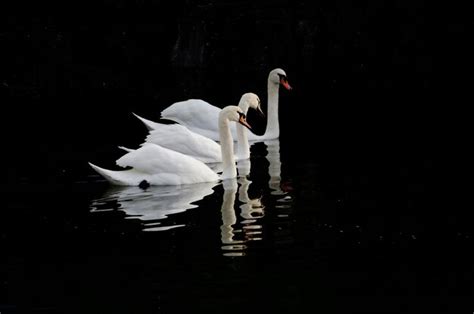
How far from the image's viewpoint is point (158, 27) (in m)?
41.0

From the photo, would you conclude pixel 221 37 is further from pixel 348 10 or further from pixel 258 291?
pixel 258 291

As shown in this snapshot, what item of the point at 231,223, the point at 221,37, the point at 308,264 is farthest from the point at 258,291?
the point at 221,37

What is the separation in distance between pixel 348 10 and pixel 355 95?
30.7 feet

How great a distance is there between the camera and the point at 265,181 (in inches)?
694

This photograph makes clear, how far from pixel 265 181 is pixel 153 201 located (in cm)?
259

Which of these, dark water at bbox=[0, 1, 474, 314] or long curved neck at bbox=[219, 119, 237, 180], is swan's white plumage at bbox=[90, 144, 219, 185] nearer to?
dark water at bbox=[0, 1, 474, 314]

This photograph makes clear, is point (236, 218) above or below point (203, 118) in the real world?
below

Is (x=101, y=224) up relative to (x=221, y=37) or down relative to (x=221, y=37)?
down

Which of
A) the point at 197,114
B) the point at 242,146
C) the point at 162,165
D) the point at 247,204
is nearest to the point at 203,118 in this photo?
the point at 197,114

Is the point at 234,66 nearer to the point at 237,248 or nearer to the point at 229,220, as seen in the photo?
the point at 229,220

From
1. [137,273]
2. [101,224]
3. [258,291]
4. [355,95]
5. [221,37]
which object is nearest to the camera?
[258,291]

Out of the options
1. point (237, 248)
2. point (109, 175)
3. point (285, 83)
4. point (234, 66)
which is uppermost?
point (234, 66)

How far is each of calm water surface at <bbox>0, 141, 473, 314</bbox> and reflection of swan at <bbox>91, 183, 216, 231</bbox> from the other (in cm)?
2

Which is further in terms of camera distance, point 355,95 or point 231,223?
point 355,95
